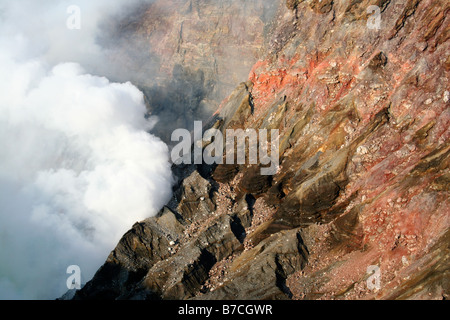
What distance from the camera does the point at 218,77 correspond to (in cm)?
5075

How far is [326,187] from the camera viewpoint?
29125 mm

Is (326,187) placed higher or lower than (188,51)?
lower

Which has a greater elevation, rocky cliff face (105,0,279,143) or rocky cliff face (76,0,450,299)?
rocky cliff face (105,0,279,143)

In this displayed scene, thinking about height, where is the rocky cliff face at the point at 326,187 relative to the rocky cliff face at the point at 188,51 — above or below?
below

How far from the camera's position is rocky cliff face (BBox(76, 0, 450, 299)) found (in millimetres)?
23109

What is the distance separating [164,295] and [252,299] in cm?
699

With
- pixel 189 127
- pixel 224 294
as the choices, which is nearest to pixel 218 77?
pixel 189 127

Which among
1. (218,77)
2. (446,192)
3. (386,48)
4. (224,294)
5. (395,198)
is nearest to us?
(446,192)

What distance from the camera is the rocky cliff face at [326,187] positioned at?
23109mm

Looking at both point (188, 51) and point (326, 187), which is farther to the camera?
point (188, 51)

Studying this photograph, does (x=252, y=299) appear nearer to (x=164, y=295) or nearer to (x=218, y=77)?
(x=164, y=295)

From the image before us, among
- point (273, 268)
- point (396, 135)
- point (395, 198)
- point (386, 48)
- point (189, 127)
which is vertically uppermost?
point (189, 127)

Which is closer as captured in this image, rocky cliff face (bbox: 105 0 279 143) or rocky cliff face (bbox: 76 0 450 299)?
rocky cliff face (bbox: 76 0 450 299)

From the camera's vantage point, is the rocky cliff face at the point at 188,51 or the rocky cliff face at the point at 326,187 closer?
the rocky cliff face at the point at 326,187
